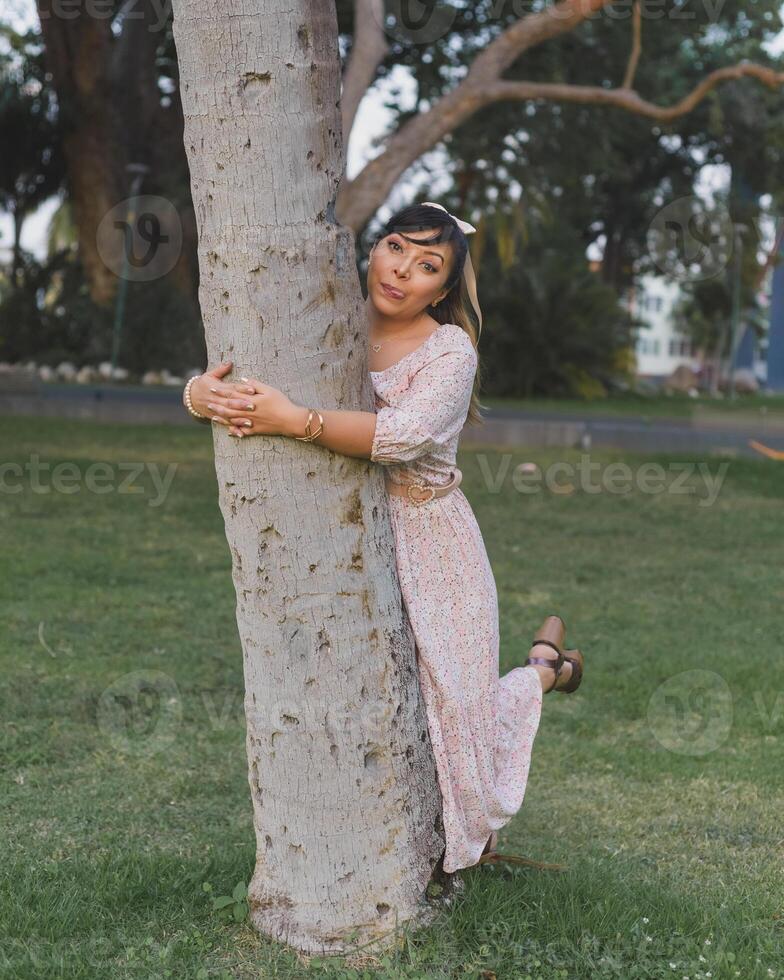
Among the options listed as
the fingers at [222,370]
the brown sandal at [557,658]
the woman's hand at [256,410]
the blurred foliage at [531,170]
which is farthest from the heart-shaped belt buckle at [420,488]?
the blurred foliage at [531,170]

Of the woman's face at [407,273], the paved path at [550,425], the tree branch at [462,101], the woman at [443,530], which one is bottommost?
the paved path at [550,425]

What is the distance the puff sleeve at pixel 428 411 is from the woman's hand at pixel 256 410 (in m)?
0.20

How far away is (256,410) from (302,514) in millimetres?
252

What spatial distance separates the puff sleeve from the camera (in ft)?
9.07

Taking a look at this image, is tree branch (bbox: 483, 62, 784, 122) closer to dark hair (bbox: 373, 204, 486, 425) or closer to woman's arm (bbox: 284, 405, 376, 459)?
dark hair (bbox: 373, 204, 486, 425)

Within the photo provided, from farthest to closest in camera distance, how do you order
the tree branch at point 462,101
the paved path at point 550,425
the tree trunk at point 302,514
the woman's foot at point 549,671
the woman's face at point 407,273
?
1. the paved path at point 550,425
2. the tree branch at point 462,101
3. the woman's foot at point 549,671
4. the woman's face at point 407,273
5. the tree trunk at point 302,514

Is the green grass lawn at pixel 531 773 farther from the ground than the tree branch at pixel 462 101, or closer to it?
closer to it

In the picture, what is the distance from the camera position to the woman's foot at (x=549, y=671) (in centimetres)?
351

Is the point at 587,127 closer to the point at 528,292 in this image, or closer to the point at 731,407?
the point at 528,292

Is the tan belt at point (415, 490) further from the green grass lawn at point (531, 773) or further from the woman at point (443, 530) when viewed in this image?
the green grass lawn at point (531, 773)

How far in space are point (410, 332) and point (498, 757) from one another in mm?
1094

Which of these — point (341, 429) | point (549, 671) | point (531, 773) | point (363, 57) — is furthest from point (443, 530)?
point (363, 57)

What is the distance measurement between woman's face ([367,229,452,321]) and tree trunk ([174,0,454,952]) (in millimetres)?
180

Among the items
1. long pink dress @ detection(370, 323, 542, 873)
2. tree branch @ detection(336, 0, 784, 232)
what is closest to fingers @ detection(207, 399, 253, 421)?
long pink dress @ detection(370, 323, 542, 873)
